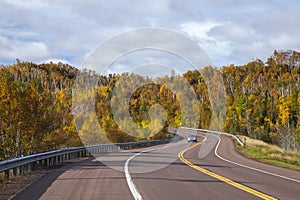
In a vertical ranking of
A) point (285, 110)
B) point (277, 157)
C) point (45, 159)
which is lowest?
point (277, 157)

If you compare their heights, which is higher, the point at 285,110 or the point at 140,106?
the point at 285,110

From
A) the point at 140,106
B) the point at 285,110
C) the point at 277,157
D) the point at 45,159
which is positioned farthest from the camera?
the point at 285,110

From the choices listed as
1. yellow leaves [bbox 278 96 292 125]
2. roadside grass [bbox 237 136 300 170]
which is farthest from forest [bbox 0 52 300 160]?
roadside grass [bbox 237 136 300 170]

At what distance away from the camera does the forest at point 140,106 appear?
34.6 m

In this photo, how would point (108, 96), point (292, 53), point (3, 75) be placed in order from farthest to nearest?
point (292, 53)
point (108, 96)
point (3, 75)

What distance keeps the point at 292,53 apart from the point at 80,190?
11922 cm

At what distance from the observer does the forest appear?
3462 centimetres

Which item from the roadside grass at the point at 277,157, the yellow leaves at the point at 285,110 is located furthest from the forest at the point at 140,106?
the roadside grass at the point at 277,157

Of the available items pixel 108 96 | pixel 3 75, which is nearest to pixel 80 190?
pixel 3 75

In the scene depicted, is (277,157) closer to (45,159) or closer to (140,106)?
(45,159)

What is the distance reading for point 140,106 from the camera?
59312mm

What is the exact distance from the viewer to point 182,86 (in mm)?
67750

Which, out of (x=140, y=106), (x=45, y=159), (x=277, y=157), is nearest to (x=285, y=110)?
(x=140, y=106)

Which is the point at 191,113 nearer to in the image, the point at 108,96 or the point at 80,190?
the point at 108,96
